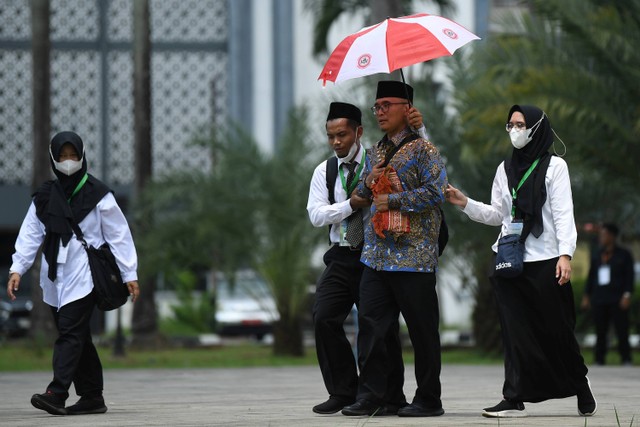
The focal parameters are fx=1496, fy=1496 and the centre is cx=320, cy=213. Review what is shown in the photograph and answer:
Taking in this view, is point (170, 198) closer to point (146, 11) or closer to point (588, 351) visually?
point (146, 11)

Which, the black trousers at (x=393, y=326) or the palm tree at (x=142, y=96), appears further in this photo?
the palm tree at (x=142, y=96)

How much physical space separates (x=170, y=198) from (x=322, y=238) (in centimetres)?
235

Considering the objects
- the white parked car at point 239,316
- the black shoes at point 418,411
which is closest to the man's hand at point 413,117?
the black shoes at point 418,411

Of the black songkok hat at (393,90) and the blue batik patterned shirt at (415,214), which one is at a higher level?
the black songkok hat at (393,90)

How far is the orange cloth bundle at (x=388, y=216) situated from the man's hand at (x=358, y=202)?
104mm

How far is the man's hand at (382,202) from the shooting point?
8164 millimetres

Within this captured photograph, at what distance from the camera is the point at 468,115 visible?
58.2ft

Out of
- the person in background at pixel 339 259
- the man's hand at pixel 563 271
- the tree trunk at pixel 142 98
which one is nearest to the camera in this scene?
the man's hand at pixel 563 271

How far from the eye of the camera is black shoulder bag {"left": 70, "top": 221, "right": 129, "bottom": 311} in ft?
30.4

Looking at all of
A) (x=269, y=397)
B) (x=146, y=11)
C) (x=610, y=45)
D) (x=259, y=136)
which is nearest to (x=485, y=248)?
(x=610, y=45)

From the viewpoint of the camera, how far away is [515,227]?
8281 mm

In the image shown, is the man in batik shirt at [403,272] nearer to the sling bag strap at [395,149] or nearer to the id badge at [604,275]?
the sling bag strap at [395,149]

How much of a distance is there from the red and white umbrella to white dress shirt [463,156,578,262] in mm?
859

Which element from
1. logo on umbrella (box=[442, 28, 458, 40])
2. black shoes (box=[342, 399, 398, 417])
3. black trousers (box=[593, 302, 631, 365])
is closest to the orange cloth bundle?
logo on umbrella (box=[442, 28, 458, 40])
